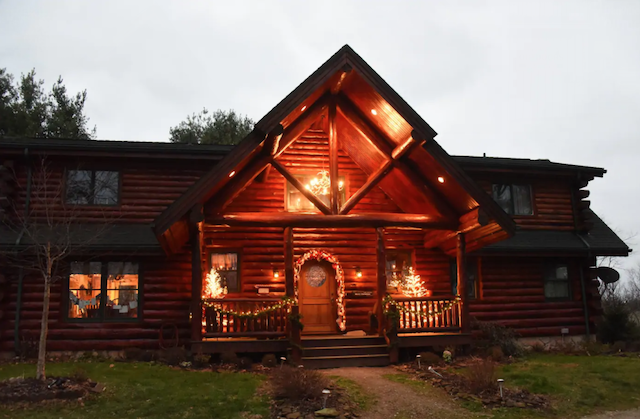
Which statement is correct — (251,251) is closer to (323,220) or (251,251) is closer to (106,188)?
(323,220)

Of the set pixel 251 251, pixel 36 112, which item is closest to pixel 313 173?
pixel 251 251

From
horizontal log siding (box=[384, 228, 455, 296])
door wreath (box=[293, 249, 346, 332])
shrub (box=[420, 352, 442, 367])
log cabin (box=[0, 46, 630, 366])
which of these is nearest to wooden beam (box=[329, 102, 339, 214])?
log cabin (box=[0, 46, 630, 366])

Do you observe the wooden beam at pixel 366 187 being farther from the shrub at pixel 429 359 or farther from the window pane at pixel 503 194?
the window pane at pixel 503 194

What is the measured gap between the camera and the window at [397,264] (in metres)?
17.0

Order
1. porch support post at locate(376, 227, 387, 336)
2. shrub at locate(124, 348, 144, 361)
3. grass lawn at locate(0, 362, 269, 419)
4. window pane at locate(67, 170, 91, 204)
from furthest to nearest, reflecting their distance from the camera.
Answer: window pane at locate(67, 170, 91, 204) → porch support post at locate(376, 227, 387, 336) → shrub at locate(124, 348, 144, 361) → grass lawn at locate(0, 362, 269, 419)

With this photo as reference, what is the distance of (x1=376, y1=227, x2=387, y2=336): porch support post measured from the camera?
14.2m

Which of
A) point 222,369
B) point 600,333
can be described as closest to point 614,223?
point 600,333

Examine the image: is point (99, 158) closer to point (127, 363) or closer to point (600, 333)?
point (127, 363)

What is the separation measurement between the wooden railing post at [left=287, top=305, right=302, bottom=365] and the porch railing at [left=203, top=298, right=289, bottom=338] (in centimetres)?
22

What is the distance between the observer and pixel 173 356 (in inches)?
523

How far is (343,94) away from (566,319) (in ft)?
34.2

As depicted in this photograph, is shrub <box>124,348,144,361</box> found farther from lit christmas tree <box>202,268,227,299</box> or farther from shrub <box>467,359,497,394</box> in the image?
shrub <box>467,359,497,394</box>

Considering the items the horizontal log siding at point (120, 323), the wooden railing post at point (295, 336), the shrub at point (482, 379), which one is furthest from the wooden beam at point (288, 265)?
the shrub at point (482, 379)

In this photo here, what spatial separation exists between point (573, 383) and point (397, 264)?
6809 mm
